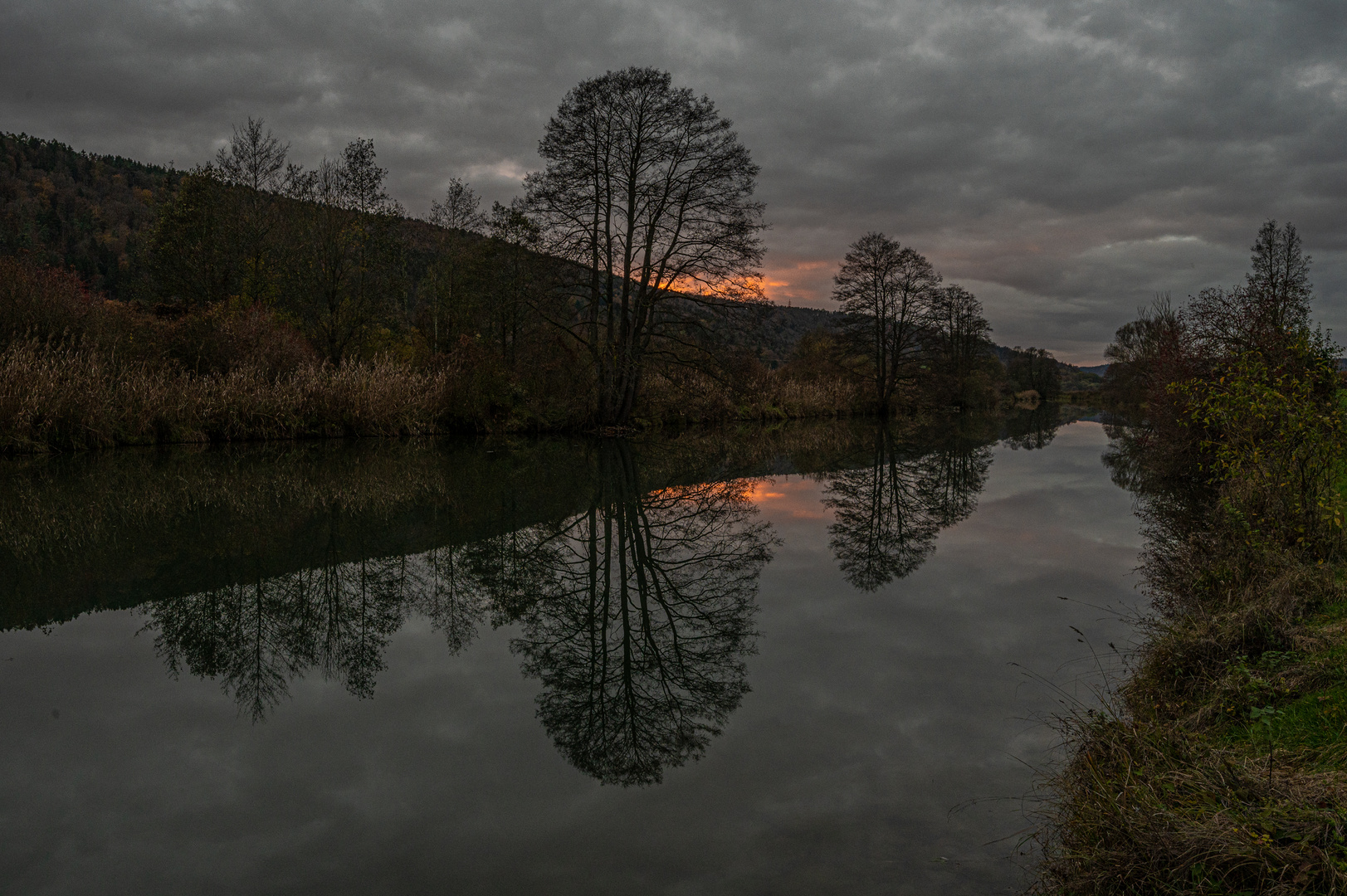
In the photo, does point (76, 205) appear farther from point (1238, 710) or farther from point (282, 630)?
point (1238, 710)

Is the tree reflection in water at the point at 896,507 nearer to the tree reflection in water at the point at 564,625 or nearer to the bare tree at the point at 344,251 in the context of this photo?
the tree reflection in water at the point at 564,625

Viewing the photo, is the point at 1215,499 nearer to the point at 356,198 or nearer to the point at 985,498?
the point at 985,498

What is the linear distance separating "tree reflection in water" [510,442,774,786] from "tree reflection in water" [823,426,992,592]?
1.00 m

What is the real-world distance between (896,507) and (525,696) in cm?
804

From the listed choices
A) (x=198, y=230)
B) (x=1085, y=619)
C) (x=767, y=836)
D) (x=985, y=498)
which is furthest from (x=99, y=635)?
(x=198, y=230)

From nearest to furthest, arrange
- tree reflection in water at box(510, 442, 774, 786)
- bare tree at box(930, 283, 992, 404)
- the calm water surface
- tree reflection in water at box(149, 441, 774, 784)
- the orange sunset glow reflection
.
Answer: the calm water surface
tree reflection in water at box(510, 442, 774, 786)
tree reflection in water at box(149, 441, 774, 784)
the orange sunset glow reflection
bare tree at box(930, 283, 992, 404)

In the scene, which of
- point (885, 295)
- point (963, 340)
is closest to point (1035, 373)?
point (963, 340)

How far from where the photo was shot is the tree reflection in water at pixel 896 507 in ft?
24.2

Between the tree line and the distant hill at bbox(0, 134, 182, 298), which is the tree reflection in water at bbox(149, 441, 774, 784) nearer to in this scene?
the tree line

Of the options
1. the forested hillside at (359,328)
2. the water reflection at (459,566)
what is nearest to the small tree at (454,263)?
the forested hillside at (359,328)

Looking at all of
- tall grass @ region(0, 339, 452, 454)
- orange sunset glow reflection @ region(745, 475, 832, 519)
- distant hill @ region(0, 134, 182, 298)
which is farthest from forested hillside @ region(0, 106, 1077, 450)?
distant hill @ region(0, 134, 182, 298)

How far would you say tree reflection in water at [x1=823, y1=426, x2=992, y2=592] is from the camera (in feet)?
24.2

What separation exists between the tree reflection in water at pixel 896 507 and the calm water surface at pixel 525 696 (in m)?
0.11

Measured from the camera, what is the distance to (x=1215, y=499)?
10500mm
